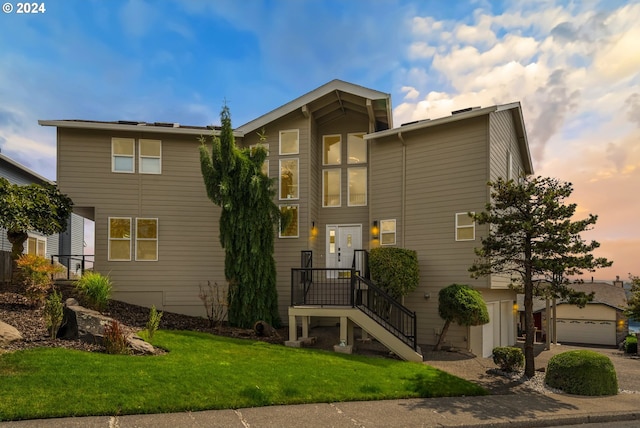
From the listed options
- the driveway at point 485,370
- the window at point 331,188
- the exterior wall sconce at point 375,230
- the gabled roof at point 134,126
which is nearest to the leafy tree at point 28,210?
the gabled roof at point 134,126

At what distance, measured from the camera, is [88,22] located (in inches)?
521

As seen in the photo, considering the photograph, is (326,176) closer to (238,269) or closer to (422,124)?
(422,124)

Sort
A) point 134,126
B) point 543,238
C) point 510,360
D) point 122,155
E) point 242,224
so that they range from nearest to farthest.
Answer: point 543,238 < point 510,360 < point 242,224 < point 134,126 < point 122,155

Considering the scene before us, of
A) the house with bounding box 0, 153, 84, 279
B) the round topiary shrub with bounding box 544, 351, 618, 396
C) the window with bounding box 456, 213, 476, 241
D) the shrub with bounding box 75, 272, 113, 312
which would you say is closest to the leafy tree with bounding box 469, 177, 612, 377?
the round topiary shrub with bounding box 544, 351, 618, 396

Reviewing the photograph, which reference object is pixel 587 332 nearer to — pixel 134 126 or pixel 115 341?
pixel 115 341

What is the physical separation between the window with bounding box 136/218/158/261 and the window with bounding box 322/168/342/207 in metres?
6.61

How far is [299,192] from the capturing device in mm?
16234

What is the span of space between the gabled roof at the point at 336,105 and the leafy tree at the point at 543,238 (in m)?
6.61

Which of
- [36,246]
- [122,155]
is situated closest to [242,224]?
[122,155]

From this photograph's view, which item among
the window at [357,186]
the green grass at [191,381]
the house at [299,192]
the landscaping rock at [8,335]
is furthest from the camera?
the window at [357,186]

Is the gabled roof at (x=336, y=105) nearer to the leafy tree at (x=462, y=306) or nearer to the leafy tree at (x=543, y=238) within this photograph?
the leafy tree at (x=543, y=238)

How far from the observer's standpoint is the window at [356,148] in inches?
658

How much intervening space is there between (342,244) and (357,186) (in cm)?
237

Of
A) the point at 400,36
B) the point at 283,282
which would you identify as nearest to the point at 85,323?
the point at 283,282
